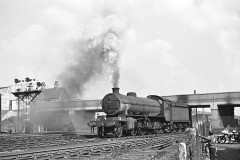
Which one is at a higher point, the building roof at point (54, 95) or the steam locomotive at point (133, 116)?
the building roof at point (54, 95)

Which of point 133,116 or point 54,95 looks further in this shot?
point 54,95

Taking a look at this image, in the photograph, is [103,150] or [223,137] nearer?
[103,150]

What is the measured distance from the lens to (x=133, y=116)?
24.1 m

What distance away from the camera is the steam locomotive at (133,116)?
2216cm

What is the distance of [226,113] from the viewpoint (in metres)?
50.0

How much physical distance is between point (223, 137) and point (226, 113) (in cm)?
2652

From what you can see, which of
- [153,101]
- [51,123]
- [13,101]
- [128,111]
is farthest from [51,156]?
[13,101]

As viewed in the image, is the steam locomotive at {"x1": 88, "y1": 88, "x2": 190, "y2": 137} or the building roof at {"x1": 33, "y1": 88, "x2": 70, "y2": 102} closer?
the steam locomotive at {"x1": 88, "y1": 88, "x2": 190, "y2": 137}

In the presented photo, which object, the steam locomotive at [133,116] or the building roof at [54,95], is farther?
the building roof at [54,95]

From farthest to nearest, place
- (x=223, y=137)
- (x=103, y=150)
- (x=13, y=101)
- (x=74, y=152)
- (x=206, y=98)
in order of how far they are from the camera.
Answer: (x=13, y=101) → (x=206, y=98) → (x=223, y=137) → (x=103, y=150) → (x=74, y=152)

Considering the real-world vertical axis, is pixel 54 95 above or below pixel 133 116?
above

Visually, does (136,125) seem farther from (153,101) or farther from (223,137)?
(223,137)

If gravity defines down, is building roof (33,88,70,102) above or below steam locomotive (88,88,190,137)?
above

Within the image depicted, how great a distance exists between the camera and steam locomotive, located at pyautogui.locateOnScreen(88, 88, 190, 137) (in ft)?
72.7
